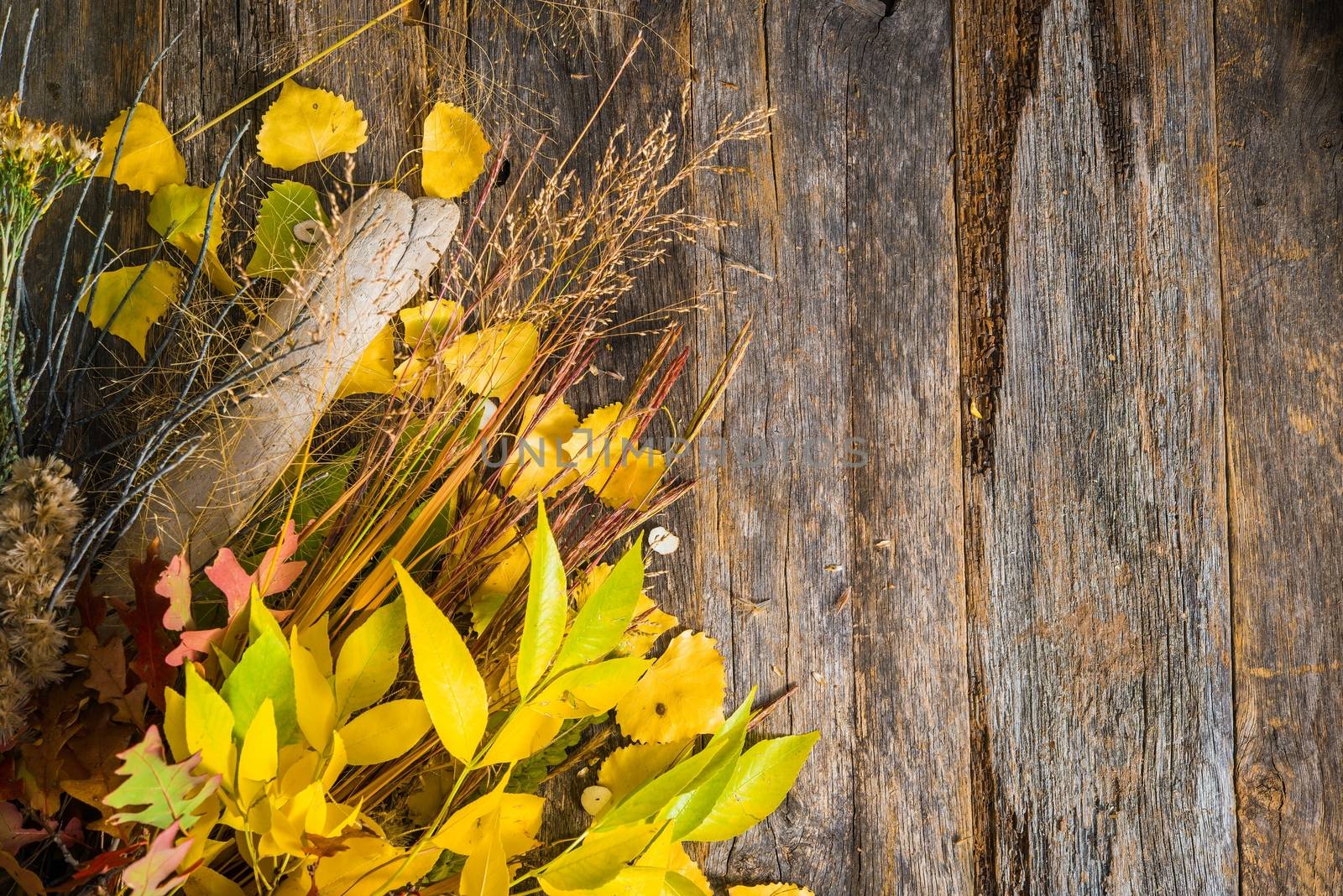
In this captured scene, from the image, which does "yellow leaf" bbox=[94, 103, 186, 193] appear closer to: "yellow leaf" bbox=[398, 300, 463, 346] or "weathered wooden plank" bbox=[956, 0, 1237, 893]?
"yellow leaf" bbox=[398, 300, 463, 346]

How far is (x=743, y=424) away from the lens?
3.27 feet

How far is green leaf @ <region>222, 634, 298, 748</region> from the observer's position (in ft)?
1.94

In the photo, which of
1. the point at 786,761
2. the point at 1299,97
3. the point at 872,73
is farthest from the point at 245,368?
the point at 1299,97

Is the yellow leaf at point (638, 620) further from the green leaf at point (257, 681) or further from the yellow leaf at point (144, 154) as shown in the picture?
the yellow leaf at point (144, 154)

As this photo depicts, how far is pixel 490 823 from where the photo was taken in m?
0.62

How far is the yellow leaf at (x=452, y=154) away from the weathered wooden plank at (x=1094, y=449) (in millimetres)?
591

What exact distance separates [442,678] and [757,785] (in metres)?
0.40

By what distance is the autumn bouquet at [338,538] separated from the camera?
0.59m

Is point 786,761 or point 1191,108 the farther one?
point 1191,108

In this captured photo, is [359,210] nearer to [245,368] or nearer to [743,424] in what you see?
[245,368]

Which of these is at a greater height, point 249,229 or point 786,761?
point 249,229

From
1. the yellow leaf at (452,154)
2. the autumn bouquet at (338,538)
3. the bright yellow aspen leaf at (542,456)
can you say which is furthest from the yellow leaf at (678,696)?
the yellow leaf at (452,154)

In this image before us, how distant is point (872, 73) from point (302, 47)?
2.26ft

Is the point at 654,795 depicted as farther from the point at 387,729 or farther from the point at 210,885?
the point at 210,885
